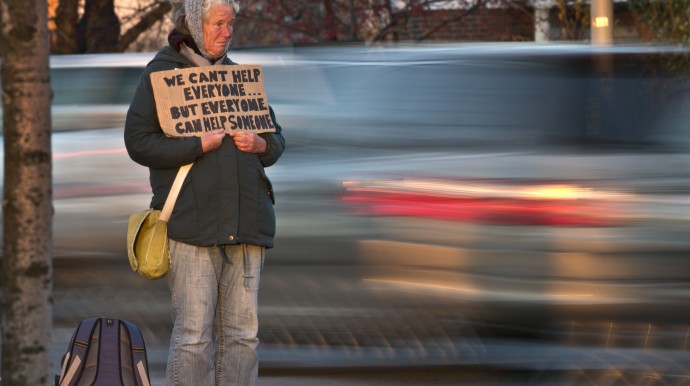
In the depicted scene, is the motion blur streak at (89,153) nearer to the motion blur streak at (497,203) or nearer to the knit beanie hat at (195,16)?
the motion blur streak at (497,203)

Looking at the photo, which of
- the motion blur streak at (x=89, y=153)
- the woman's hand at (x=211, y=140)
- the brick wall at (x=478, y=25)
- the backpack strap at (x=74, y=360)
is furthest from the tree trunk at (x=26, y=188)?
the brick wall at (x=478, y=25)

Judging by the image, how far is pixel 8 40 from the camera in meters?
3.70

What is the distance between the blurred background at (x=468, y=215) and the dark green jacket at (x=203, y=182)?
1.33 metres

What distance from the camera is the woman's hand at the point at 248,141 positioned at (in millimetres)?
4750

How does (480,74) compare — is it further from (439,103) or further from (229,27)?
(229,27)

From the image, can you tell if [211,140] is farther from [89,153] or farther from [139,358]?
[89,153]

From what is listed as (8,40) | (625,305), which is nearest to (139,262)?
(8,40)

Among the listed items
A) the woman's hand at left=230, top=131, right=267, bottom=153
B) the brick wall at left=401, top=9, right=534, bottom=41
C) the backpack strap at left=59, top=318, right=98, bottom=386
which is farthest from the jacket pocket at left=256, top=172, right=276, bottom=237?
the brick wall at left=401, top=9, right=534, bottom=41

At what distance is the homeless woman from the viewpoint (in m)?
4.75

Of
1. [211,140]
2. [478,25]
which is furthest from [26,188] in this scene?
[478,25]

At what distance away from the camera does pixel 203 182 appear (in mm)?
4777

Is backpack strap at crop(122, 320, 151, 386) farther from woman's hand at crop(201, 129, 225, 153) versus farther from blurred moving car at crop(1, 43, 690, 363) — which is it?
blurred moving car at crop(1, 43, 690, 363)

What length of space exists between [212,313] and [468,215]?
1489 mm

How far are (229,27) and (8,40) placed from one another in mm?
1202
